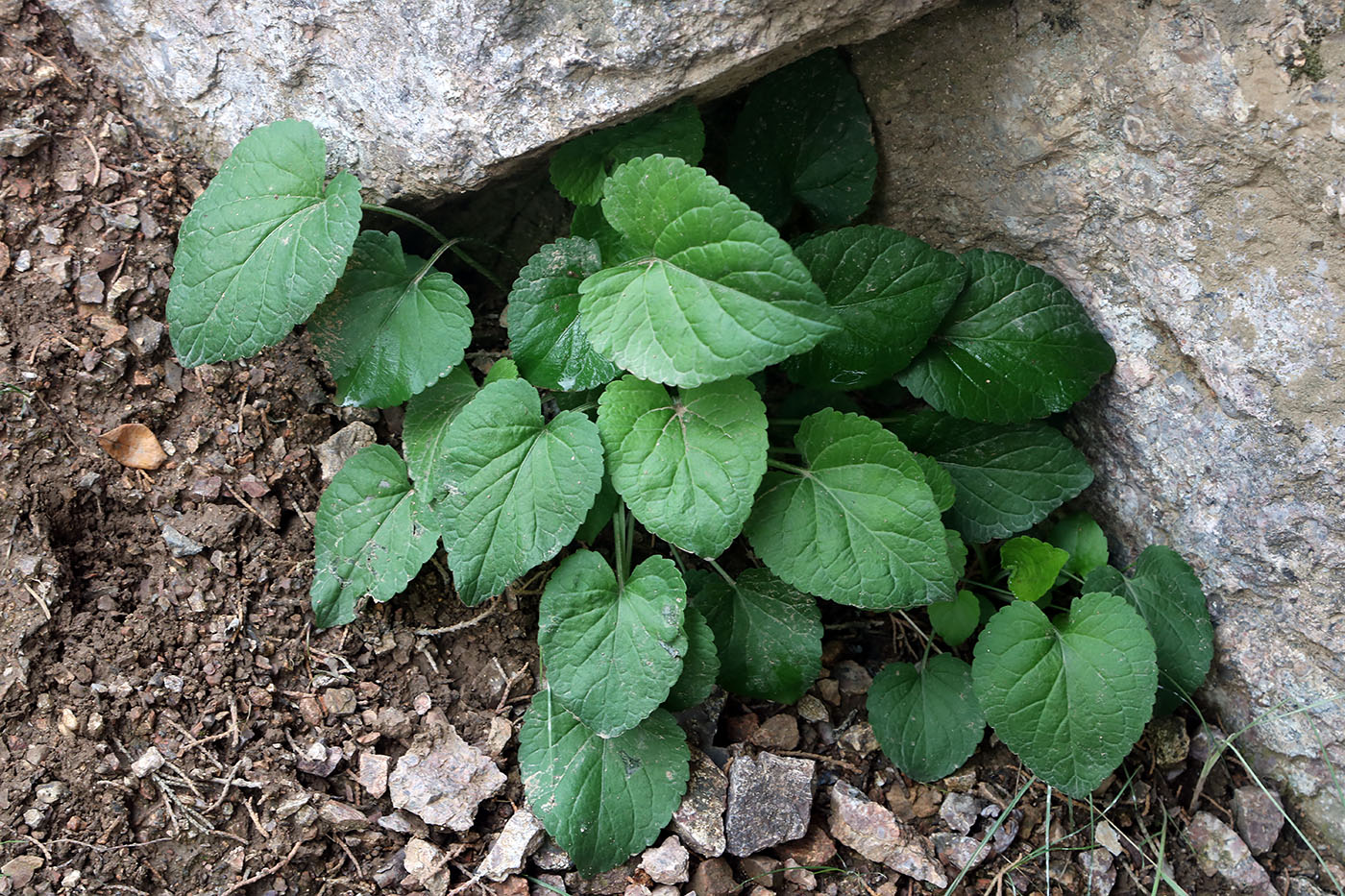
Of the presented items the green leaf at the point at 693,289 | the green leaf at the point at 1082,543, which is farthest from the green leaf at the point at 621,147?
the green leaf at the point at 1082,543

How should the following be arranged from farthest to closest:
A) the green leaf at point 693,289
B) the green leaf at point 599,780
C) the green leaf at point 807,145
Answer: the green leaf at point 807,145
the green leaf at point 599,780
the green leaf at point 693,289

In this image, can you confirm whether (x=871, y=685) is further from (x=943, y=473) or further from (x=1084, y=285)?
(x=1084, y=285)

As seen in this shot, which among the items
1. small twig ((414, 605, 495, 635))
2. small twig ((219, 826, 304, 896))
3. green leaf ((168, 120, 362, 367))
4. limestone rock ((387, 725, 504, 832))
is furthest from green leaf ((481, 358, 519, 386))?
small twig ((219, 826, 304, 896))

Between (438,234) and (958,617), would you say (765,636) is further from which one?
(438,234)

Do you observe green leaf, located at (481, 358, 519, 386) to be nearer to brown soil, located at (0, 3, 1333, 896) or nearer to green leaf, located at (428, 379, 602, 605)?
green leaf, located at (428, 379, 602, 605)

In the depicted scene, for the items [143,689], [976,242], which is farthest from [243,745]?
[976,242]

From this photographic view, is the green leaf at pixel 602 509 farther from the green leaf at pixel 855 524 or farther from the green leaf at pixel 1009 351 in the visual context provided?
the green leaf at pixel 1009 351
